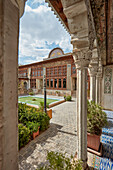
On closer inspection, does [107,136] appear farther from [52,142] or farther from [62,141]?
[52,142]

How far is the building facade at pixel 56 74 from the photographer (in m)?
15.2

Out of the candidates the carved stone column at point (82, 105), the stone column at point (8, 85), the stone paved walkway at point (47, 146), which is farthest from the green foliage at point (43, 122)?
the stone column at point (8, 85)

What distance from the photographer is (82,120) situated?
2.09 m

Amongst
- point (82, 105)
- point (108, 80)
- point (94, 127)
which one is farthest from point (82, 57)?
point (108, 80)

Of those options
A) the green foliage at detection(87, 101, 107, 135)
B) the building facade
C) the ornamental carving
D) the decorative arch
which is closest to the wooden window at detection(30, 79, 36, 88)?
the building facade

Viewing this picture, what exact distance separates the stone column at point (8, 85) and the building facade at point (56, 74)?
13.8 m

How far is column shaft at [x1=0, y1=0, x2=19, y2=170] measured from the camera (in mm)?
472

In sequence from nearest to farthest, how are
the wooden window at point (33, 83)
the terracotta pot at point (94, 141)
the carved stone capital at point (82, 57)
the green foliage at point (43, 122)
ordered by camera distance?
the carved stone capital at point (82, 57) < the terracotta pot at point (94, 141) < the green foliage at point (43, 122) < the wooden window at point (33, 83)

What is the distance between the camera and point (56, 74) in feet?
56.5

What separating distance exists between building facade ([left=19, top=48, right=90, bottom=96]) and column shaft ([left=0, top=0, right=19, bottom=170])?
13843 mm

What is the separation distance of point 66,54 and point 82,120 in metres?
15.2

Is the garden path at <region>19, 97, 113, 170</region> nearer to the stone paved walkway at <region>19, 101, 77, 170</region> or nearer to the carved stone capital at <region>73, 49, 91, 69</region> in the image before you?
the stone paved walkway at <region>19, 101, 77, 170</region>

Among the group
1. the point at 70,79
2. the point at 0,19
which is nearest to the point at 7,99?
the point at 0,19

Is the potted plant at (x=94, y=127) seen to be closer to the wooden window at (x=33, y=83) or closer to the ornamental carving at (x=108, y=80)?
the ornamental carving at (x=108, y=80)
